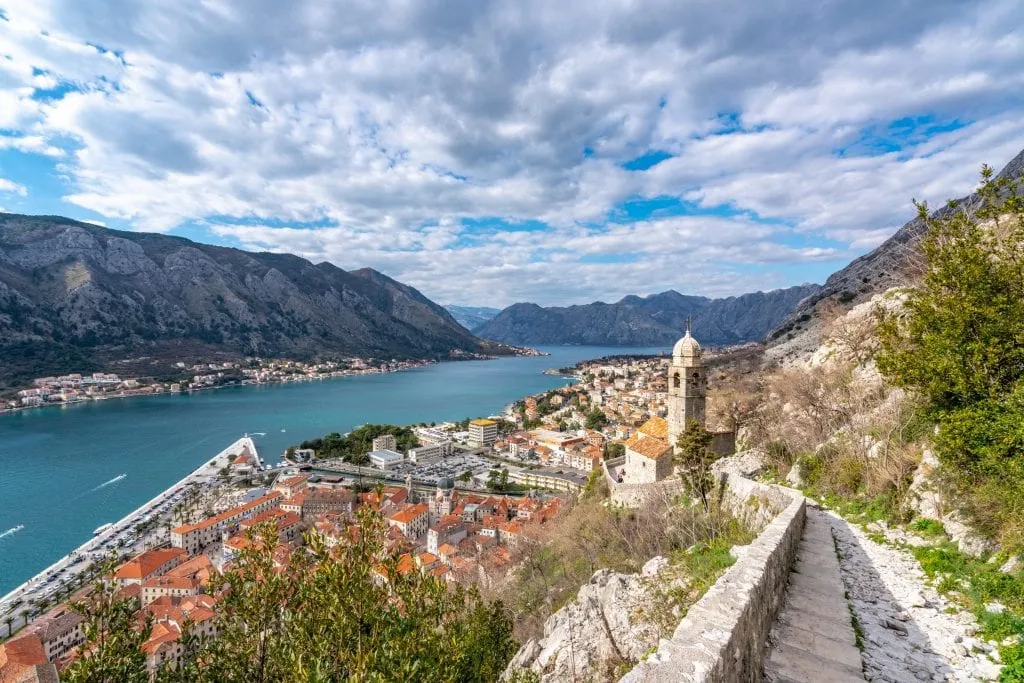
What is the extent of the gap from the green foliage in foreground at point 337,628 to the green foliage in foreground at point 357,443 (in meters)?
45.8

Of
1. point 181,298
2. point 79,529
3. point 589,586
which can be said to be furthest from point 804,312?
point 181,298

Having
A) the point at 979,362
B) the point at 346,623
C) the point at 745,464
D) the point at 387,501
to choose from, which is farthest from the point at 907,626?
the point at 387,501

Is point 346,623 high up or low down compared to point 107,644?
up

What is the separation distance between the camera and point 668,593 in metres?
6.30

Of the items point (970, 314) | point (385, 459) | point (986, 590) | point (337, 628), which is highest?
point (970, 314)

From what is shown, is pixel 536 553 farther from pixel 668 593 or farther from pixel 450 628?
pixel 450 628

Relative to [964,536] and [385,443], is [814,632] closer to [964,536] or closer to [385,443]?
[964,536]

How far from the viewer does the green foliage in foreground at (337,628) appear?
3588 mm

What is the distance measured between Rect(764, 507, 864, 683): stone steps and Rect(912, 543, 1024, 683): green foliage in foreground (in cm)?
97

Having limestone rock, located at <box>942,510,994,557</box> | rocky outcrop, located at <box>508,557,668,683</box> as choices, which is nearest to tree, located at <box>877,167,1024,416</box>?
limestone rock, located at <box>942,510,994,557</box>

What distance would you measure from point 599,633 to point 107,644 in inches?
224

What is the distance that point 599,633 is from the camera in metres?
6.52

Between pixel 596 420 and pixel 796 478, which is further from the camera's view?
pixel 596 420

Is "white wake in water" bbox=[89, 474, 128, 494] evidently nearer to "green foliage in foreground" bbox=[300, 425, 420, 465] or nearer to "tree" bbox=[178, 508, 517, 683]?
Answer: "green foliage in foreground" bbox=[300, 425, 420, 465]
